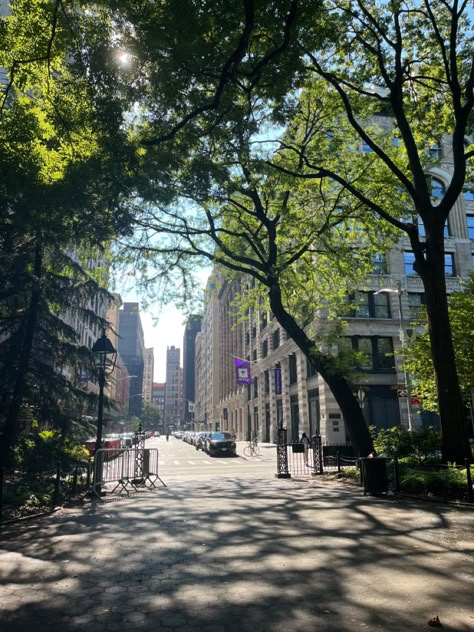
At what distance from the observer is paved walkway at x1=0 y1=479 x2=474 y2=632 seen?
172 inches

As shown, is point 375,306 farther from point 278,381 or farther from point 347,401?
point 347,401

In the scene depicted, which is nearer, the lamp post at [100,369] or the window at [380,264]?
the lamp post at [100,369]

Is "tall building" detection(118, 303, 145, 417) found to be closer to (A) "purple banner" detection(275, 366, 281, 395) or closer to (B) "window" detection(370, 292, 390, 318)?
(A) "purple banner" detection(275, 366, 281, 395)

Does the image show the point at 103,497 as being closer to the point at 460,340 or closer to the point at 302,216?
the point at 302,216

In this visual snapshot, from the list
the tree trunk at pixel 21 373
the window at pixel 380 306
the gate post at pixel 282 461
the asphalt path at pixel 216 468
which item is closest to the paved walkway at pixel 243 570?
the tree trunk at pixel 21 373

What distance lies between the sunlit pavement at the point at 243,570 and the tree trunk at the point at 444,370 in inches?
136

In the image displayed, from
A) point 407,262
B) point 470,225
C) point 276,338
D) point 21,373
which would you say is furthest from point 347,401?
point 276,338

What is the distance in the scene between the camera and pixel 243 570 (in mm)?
5812

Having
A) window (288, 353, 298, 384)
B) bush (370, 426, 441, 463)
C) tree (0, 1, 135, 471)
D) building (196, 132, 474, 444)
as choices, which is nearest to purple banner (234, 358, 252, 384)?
building (196, 132, 474, 444)

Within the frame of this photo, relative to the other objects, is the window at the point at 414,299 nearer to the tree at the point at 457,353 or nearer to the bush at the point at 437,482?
the tree at the point at 457,353

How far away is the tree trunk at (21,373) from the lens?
14.0m

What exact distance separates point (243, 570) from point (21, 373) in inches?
437

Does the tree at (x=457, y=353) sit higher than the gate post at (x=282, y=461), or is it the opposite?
the tree at (x=457, y=353)

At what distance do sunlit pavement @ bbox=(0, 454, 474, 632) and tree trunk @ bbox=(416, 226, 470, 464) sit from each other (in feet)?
11.3
